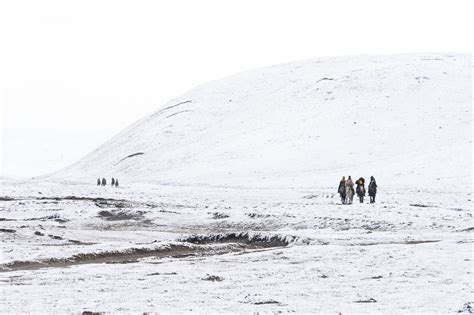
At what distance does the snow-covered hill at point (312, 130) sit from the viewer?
65.0m

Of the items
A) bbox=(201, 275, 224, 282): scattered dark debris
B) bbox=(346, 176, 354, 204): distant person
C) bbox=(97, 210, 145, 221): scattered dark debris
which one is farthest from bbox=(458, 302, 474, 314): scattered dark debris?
bbox=(346, 176, 354, 204): distant person

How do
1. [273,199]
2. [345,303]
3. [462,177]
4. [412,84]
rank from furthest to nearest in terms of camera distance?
[412,84]
[462,177]
[273,199]
[345,303]

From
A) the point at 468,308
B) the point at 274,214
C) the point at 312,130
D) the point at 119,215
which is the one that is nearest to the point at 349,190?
the point at 274,214

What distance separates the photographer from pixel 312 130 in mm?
85938

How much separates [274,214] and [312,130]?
172ft

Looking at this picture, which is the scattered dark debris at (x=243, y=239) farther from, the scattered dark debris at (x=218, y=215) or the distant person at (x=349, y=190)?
the distant person at (x=349, y=190)

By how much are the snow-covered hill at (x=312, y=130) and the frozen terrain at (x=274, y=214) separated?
35 cm

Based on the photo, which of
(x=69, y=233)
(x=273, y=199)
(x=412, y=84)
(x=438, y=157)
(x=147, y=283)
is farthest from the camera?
(x=412, y=84)

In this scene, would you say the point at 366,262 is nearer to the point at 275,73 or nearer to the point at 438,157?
the point at 438,157

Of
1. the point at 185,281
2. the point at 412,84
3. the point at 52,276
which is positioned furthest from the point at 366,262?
the point at 412,84

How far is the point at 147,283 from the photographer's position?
1609 cm

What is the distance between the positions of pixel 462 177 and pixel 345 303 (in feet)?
137

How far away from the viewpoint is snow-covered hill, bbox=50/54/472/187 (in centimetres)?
6500

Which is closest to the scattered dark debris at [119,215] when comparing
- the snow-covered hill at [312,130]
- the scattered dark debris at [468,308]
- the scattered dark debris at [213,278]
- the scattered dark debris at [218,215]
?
the scattered dark debris at [218,215]
